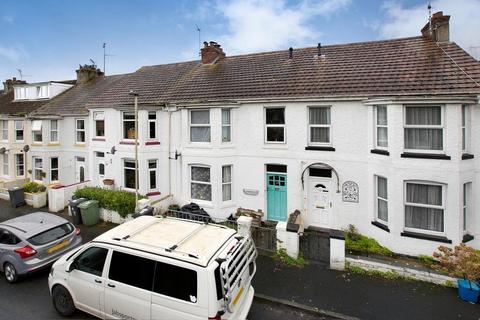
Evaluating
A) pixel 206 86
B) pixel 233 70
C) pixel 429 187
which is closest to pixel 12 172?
pixel 206 86

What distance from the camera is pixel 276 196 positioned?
13.7m

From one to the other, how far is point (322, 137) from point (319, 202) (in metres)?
2.92

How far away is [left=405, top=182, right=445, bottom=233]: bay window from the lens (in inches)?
393

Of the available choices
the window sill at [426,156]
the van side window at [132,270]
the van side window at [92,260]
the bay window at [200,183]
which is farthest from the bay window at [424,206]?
the van side window at [92,260]

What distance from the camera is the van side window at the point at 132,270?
5824mm

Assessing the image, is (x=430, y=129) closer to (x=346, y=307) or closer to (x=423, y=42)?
(x=423, y=42)

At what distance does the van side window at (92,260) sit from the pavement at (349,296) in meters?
4.03

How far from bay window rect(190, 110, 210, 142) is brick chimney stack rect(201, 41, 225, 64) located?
5210 millimetres

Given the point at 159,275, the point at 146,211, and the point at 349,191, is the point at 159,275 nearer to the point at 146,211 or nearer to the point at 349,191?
the point at 146,211

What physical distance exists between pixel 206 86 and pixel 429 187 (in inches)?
443

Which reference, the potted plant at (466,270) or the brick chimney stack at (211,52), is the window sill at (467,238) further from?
the brick chimney stack at (211,52)

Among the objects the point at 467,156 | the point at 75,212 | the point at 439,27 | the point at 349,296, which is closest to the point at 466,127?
the point at 467,156

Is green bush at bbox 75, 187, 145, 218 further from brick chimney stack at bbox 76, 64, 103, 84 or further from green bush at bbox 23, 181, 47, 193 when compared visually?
brick chimney stack at bbox 76, 64, 103, 84

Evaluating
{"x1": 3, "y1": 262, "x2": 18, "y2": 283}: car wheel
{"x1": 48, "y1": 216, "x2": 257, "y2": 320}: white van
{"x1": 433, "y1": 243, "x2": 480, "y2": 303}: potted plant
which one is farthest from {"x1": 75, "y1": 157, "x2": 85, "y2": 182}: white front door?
{"x1": 433, "y1": 243, "x2": 480, "y2": 303}: potted plant
